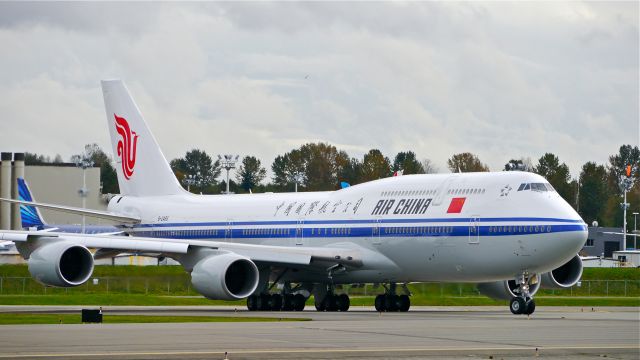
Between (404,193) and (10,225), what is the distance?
8955 cm

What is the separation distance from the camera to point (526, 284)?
4125cm

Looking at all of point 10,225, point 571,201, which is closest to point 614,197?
point 571,201

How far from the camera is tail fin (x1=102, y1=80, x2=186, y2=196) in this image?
53562mm

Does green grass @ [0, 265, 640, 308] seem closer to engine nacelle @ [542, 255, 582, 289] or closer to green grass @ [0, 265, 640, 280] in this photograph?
green grass @ [0, 265, 640, 280]

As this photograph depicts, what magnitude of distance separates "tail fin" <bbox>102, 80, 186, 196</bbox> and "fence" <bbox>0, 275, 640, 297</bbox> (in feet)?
14.4

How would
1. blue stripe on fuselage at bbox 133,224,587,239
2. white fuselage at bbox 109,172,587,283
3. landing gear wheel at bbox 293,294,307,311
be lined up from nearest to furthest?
blue stripe on fuselage at bbox 133,224,587,239 < white fuselage at bbox 109,172,587,283 < landing gear wheel at bbox 293,294,307,311

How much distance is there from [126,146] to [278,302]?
1306 centimetres

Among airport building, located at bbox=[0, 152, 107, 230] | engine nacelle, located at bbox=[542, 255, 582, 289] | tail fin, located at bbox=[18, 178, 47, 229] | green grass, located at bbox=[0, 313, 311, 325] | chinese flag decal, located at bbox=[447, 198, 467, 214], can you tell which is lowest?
green grass, located at bbox=[0, 313, 311, 325]

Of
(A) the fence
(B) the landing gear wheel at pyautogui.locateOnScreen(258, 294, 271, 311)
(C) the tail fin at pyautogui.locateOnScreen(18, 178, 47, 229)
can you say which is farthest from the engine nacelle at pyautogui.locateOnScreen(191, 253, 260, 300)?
(C) the tail fin at pyautogui.locateOnScreen(18, 178, 47, 229)

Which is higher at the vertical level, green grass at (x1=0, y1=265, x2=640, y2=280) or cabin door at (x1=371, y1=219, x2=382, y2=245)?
cabin door at (x1=371, y1=219, x2=382, y2=245)

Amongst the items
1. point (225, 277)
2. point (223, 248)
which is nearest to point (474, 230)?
point (225, 277)

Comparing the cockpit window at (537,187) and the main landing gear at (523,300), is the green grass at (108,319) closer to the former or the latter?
the main landing gear at (523,300)

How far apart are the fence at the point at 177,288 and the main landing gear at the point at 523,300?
310 inches

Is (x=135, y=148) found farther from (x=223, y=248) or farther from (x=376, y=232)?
(x=376, y=232)
